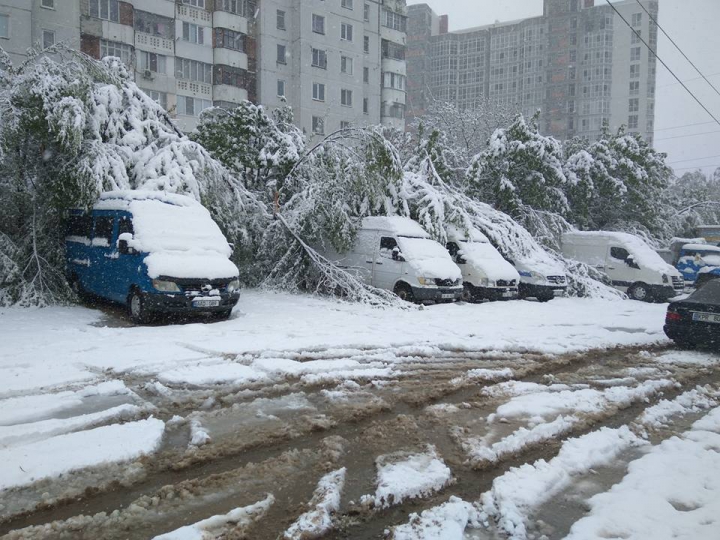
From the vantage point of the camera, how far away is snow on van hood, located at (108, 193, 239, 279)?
33.0 ft

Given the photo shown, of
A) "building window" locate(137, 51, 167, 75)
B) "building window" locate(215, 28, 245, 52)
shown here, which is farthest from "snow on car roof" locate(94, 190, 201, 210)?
"building window" locate(215, 28, 245, 52)

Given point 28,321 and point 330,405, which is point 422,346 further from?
point 28,321

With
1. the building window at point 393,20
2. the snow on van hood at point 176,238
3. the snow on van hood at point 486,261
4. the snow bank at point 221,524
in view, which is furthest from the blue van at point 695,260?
the building window at point 393,20

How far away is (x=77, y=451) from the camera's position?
4.00m

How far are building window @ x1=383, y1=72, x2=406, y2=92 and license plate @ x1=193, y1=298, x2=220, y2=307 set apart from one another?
40.5 metres

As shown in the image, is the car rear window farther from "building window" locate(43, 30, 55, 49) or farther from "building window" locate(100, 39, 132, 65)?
"building window" locate(43, 30, 55, 49)

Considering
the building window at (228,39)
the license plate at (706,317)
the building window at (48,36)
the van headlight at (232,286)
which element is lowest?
the license plate at (706,317)

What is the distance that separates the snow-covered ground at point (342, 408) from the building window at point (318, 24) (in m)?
35.6

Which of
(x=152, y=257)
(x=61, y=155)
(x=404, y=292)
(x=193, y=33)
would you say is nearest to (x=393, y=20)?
(x=193, y=33)

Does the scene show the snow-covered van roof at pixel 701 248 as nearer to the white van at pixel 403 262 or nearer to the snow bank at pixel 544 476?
the white van at pixel 403 262

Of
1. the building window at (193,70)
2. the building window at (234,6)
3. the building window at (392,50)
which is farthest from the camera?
the building window at (392,50)

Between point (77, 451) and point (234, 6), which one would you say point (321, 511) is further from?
point (234, 6)

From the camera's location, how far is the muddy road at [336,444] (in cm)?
317

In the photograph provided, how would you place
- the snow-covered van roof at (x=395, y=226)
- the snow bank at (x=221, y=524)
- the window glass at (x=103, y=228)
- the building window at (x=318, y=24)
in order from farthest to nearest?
the building window at (x=318, y=24), the snow-covered van roof at (x=395, y=226), the window glass at (x=103, y=228), the snow bank at (x=221, y=524)
